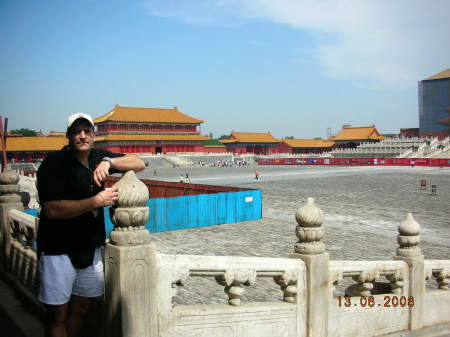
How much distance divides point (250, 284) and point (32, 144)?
66403mm

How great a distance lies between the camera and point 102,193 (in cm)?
273

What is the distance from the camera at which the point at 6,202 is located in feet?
19.4

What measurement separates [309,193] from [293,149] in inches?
2648

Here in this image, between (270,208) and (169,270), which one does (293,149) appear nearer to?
(270,208)

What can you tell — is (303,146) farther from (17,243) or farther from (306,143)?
(17,243)

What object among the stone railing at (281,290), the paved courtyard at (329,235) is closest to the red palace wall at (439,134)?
the paved courtyard at (329,235)

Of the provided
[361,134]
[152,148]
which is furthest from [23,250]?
[361,134]

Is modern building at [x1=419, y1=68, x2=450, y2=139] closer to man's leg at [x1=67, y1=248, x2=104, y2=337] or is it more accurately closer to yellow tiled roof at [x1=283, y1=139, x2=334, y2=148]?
yellow tiled roof at [x1=283, y1=139, x2=334, y2=148]

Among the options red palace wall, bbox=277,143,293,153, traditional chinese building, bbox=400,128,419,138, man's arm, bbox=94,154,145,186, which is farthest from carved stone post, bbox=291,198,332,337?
traditional chinese building, bbox=400,128,419,138

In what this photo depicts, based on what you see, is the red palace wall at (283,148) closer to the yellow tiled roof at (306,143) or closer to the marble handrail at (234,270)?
the yellow tiled roof at (306,143)

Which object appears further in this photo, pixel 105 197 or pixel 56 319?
pixel 56 319

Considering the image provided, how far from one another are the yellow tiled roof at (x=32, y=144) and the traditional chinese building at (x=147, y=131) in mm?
8271

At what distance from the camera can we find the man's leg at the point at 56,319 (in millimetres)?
2824

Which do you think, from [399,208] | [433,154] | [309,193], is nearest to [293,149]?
[433,154]
